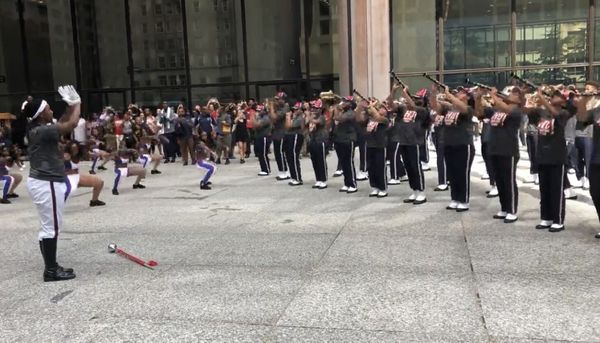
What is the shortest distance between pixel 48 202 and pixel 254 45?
18679mm

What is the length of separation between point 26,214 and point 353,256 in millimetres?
6163

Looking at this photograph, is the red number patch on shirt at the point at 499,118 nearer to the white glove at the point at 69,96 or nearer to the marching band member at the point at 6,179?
the white glove at the point at 69,96

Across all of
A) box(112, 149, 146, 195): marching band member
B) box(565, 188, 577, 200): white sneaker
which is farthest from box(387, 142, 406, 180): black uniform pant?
box(112, 149, 146, 195): marching band member

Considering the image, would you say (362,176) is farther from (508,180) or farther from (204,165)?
(508,180)

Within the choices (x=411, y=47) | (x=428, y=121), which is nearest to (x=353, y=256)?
(x=428, y=121)

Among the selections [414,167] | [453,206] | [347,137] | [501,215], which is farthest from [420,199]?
[347,137]

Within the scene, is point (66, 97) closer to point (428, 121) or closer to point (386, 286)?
point (386, 286)

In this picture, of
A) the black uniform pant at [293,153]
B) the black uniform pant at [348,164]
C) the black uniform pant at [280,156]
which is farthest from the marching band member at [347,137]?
the black uniform pant at [280,156]

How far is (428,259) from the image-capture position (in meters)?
5.71

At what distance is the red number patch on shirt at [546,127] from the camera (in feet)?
21.7

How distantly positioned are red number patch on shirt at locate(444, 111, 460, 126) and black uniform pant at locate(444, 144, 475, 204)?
354 mm

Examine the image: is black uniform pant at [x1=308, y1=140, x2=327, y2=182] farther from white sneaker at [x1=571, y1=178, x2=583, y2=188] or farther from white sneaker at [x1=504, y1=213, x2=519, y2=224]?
white sneaker at [x1=571, y1=178, x2=583, y2=188]

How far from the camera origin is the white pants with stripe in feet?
17.6

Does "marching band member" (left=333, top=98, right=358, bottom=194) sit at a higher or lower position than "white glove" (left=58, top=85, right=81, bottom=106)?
lower
